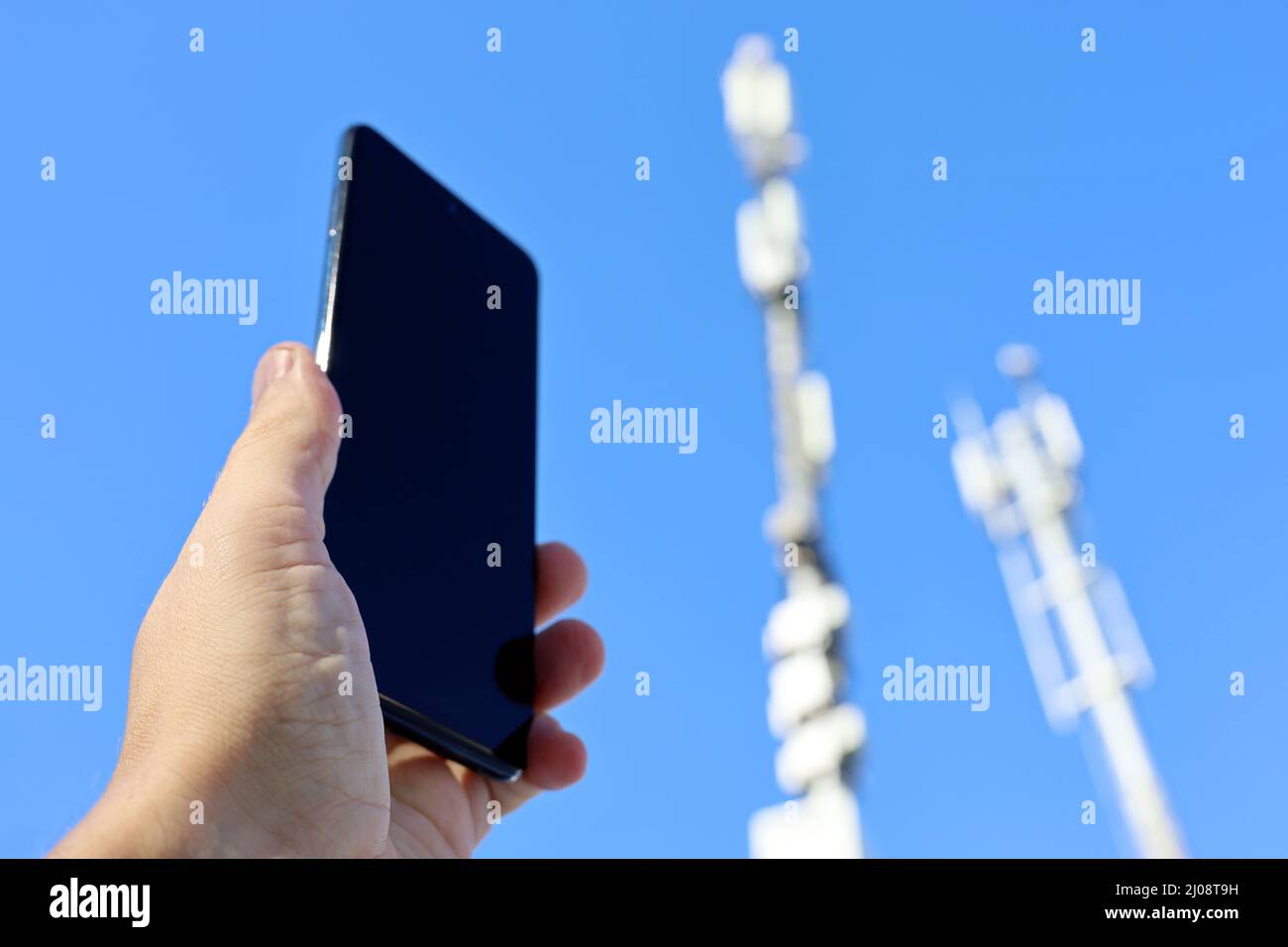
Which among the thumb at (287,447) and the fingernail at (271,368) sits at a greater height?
the fingernail at (271,368)

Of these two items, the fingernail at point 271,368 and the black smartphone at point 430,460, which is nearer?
the fingernail at point 271,368

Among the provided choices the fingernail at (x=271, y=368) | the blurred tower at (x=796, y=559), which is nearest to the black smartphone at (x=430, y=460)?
the fingernail at (x=271, y=368)

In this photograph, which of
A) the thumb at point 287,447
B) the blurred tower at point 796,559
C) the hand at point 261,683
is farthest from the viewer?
the blurred tower at point 796,559

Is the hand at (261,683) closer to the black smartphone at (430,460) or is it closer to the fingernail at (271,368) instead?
the fingernail at (271,368)

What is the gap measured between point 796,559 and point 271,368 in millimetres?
7916

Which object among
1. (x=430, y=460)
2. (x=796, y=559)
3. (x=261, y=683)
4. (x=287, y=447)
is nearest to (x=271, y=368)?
(x=287, y=447)

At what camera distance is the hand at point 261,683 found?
2115 millimetres

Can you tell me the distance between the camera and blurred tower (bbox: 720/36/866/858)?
384 inches

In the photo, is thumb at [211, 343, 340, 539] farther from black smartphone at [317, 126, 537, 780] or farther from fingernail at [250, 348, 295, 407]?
black smartphone at [317, 126, 537, 780]

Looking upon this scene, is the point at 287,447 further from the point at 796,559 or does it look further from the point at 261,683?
the point at 796,559

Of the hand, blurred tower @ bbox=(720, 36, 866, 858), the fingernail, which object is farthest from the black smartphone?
blurred tower @ bbox=(720, 36, 866, 858)

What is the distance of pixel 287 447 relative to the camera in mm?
2686
